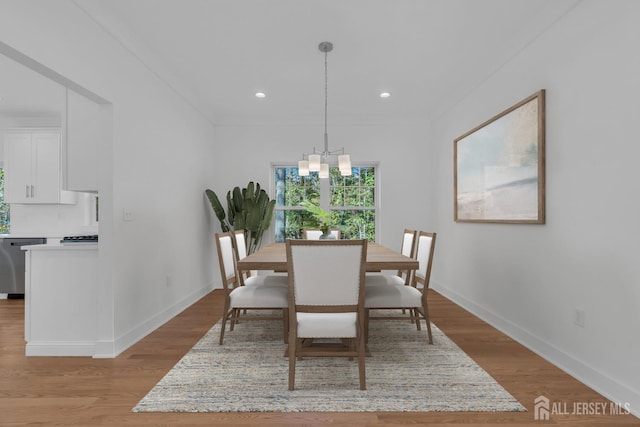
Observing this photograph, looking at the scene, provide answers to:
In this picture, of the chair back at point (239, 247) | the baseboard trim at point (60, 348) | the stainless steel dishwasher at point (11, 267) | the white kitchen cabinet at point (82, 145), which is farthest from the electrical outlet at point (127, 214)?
the stainless steel dishwasher at point (11, 267)

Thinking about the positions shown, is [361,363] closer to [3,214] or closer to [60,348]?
[60,348]

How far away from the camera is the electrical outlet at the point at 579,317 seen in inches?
88.0

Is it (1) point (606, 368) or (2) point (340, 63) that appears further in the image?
(2) point (340, 63)

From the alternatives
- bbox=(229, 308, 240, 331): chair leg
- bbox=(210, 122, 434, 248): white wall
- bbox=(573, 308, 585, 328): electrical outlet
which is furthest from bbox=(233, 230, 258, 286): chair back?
bbox=(573, 308, 585, 328): electrical outlet

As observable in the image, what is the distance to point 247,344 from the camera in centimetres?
283

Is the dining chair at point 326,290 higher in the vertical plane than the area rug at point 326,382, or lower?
higher

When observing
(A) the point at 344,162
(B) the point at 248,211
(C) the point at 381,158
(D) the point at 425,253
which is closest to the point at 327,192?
(C) the point at 381,158

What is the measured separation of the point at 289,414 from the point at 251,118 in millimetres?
4258

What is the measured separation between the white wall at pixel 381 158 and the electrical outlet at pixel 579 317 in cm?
296

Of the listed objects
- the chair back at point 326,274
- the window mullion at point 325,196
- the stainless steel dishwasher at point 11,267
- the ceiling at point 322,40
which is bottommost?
the stainless steel dishwasher at point 11,267

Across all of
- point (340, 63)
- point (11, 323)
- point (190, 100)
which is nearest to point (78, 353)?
point (11, 323)

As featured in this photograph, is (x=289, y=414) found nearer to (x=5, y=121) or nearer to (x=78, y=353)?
(x=78, y=353)

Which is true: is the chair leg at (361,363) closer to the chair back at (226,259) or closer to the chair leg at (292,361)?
the chair leg at (292,361)

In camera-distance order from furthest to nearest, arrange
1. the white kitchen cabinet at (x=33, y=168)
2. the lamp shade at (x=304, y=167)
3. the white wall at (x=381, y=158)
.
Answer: the white wall at (x=381, y=158) → the white kitchen cabinet at (x=33, y=168) → the lamp shade at (x=304, y=167)
